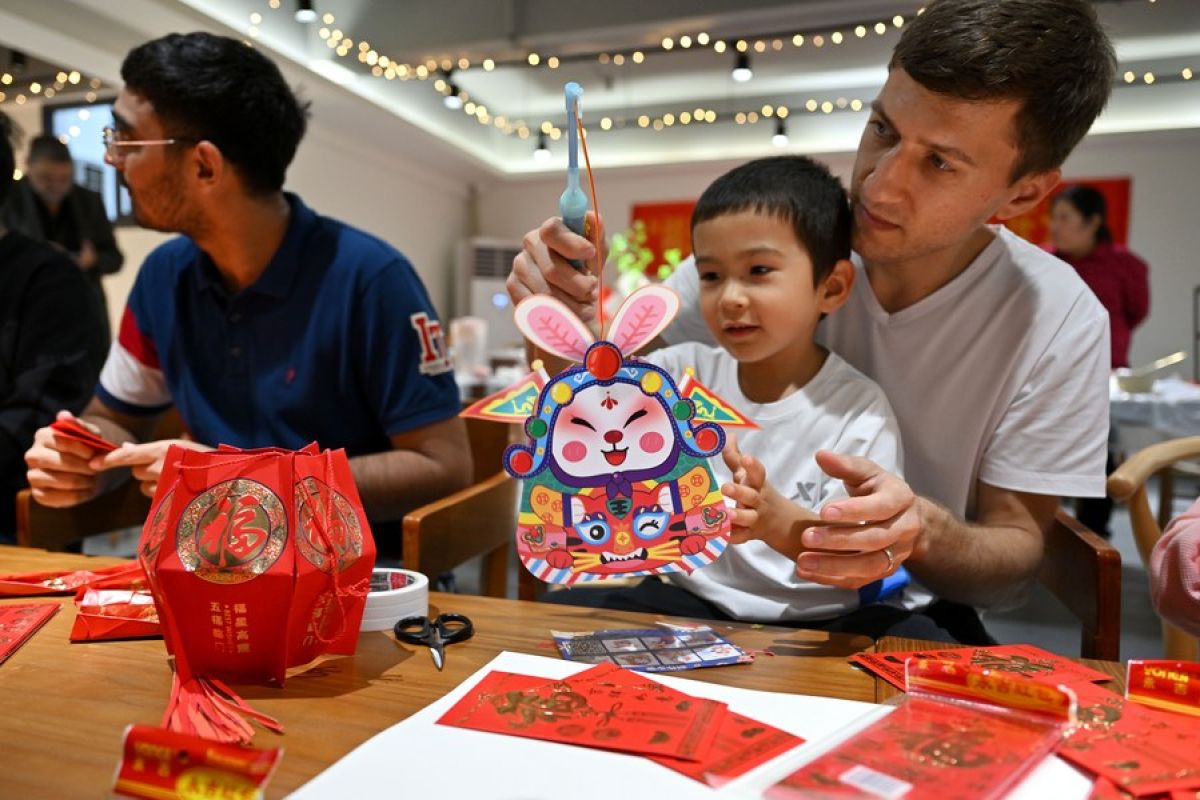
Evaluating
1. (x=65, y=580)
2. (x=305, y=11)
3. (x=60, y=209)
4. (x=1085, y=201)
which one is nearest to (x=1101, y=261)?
(x=1085, y=201)

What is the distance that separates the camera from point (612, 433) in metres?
0.80

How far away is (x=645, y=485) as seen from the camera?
2.65 ft

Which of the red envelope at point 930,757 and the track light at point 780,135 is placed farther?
the track light at point 780,135

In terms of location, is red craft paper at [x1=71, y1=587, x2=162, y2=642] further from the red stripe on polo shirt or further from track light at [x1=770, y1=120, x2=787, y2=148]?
track light at [x1=770, y1=120, x2=787, y2=148]

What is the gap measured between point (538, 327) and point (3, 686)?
580 mm

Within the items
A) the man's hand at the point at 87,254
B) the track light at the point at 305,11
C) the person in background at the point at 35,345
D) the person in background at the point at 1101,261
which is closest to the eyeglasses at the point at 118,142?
the person in background at the point at 35,345

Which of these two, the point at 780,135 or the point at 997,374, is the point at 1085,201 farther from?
the point at 780,135

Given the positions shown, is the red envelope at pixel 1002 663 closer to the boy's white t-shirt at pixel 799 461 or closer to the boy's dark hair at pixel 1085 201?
the boy's white t-shirt at pixel 799 461

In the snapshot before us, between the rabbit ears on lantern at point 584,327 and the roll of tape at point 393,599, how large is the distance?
1.03 ft

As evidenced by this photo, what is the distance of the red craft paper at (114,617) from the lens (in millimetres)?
822

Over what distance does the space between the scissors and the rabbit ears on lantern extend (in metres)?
0.31

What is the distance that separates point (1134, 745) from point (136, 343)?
1.66 metres

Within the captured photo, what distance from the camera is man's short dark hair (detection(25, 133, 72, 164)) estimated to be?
13.1 feet

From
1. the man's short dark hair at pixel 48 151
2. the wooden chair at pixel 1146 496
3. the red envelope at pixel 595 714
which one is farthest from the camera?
the man's short dark hair at pixel 48 151
